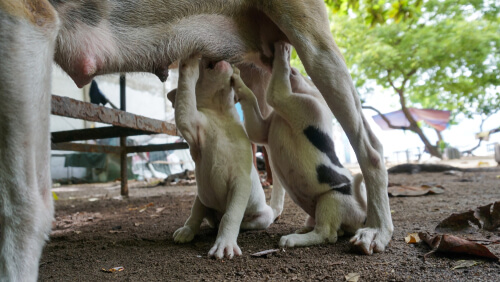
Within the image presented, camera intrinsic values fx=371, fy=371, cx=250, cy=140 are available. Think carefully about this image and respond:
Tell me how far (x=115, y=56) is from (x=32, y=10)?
57 centimetres

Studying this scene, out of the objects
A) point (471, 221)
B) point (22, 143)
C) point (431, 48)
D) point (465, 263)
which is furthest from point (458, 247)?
point (431, 48)

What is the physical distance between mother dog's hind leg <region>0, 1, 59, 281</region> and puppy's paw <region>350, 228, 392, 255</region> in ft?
4.13

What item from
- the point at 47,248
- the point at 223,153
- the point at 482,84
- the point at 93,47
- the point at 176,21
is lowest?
the point at 47,248

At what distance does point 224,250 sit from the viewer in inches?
66.4

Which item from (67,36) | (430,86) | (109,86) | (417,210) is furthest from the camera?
(430,86)

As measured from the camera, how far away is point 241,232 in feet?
7.27

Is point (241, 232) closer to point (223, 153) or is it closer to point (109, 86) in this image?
point (223, 153)

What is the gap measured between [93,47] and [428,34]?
Result: 13829mm

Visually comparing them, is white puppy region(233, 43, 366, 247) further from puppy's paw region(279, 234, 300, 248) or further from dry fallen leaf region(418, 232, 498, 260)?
dry fallen leaf region(418, 232, 498, 260)

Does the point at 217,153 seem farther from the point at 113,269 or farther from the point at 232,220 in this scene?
the point at 113,269

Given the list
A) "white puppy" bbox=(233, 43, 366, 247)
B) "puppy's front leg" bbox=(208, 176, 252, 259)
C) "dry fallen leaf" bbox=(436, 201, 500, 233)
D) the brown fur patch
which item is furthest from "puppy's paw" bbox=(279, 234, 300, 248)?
the brown fur patch

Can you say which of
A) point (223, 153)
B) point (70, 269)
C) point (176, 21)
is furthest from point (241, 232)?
point (176, 21)

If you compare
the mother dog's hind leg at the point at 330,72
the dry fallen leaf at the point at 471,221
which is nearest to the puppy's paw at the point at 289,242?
the mother dog's hind leg at the point at 330,72

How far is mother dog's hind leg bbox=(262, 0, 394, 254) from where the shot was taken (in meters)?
1.90
